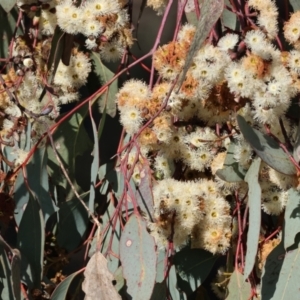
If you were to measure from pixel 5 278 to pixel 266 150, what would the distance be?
0.51m

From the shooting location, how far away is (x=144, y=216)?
1221 millimetres

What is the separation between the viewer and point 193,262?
129 centimetres

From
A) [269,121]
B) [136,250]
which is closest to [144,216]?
[136,250]

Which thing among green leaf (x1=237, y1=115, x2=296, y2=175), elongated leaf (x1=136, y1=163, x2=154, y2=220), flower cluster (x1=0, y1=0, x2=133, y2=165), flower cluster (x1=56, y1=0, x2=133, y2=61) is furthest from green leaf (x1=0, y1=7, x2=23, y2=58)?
green leaf (x1=237, y1=115, x2=296, y2=175)

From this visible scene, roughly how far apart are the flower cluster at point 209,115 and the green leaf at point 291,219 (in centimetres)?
2

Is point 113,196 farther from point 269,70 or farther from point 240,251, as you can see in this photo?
point 269,70

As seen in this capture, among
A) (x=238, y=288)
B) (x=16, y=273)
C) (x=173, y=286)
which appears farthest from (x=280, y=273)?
(x=16, y=273)

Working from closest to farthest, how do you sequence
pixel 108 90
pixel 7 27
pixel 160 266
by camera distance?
pixel 160 266
pixel 108 90
pixel 7 27

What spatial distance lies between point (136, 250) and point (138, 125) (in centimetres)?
18

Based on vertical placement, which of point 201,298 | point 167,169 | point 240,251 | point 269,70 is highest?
point 269,70

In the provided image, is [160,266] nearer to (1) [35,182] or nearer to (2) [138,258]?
(2) [138,258]

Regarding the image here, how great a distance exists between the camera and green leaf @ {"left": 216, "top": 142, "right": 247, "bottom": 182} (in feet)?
3.79

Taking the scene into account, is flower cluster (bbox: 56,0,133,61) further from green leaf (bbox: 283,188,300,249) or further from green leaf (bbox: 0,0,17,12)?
green leaf (bbox: 283,188,300,249)

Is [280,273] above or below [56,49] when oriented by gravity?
below
